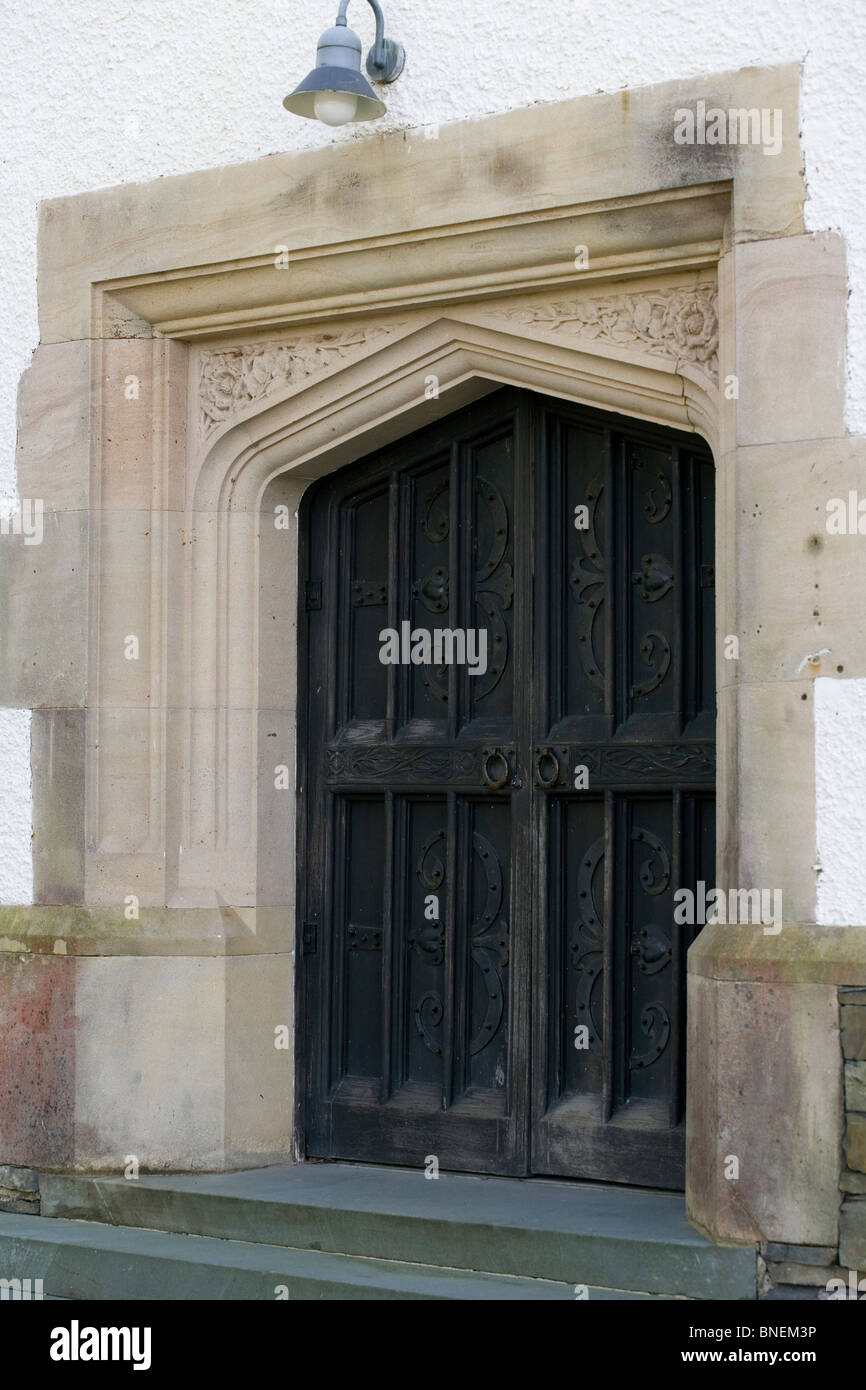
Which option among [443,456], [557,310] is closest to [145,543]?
[443,456]

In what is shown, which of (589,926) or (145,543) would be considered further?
(145,543)

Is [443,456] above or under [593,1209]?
above

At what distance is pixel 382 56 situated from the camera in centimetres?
532

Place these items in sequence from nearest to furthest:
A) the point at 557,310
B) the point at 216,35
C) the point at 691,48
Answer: the point at 691,48 < the point at 557,310 < the point at 216,35

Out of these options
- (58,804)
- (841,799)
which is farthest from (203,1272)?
(841,799)

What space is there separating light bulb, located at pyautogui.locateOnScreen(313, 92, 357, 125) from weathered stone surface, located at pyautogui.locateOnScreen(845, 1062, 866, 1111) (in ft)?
9.16

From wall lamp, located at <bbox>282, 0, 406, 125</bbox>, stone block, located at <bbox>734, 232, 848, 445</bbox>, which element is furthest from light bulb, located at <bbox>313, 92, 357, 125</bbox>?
stone block, located at <bbox>734, 232, 848, 445</bbox>

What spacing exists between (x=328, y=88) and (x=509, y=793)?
80.5 inches

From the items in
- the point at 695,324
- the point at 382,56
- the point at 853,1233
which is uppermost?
the point at 382,56

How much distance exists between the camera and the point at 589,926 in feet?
18.0

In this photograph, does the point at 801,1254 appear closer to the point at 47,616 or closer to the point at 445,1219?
the point at 445,1219

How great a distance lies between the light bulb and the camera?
506cm
